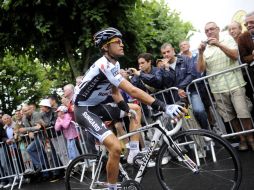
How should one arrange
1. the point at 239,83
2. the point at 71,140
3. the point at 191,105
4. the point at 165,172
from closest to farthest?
the point at 165,172 < the point at 239,83 < the point at 191,105 < the point at 71,140

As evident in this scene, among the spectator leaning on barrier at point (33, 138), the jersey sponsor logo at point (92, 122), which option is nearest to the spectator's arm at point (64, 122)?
the spectator leaning on barrier at point (33, 138)

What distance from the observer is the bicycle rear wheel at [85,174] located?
4781mm

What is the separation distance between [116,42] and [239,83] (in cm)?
278

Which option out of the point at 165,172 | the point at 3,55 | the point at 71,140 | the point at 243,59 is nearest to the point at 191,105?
the point at 243,59

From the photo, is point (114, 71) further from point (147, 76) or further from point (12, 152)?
point (12, 152)

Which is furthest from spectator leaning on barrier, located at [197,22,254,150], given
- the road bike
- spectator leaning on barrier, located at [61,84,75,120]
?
spectator leaning on barrier, located at [61,84,75,120]

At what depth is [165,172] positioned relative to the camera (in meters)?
4.29

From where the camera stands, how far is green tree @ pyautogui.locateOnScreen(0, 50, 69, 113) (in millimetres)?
32438

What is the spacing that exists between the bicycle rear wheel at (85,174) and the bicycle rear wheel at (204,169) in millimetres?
930

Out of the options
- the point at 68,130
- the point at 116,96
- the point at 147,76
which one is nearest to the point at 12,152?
the point at 68,130

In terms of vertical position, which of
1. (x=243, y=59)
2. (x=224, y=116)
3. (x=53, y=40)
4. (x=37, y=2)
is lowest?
(x=224, y=116)

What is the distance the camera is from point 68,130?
325 inches

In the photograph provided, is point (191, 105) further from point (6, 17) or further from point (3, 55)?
point (3, 55)

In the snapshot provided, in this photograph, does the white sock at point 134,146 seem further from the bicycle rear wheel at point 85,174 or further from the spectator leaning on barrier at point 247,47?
the spectator leaning on barrier at point 247,47
